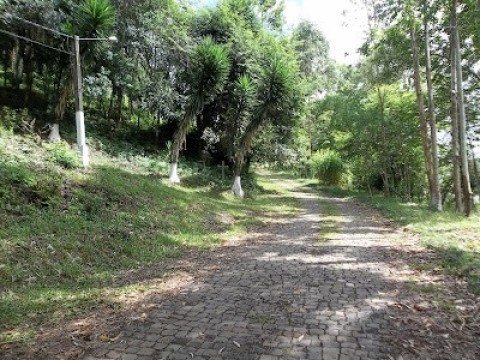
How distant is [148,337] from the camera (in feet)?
11.8

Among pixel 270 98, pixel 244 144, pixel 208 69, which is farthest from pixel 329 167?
pixel 208 69

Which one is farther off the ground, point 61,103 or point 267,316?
point 61,103

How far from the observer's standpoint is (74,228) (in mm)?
6902

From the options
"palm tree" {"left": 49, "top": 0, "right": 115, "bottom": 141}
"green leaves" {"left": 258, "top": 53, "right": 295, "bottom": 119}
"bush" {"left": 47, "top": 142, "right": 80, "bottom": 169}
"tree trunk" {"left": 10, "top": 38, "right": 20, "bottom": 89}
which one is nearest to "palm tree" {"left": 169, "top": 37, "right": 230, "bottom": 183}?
"green leaves" {"left": 258, "top": 53, "right": 295, "bottom": 119}

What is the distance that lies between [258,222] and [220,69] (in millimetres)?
6267

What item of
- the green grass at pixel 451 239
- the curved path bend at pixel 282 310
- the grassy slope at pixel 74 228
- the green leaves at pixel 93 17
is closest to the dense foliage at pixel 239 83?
the green leaves at pixel 93 17

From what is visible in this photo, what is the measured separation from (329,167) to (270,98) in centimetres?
1320

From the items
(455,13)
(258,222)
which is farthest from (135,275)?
(455,13)

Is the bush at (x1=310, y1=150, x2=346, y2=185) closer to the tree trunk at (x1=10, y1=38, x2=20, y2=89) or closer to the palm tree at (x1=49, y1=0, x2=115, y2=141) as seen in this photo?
the palm tree at (x1=49, y1=0, x2=115, y2=141)

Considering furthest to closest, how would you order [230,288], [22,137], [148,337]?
1. [22,137]
2. [230,288]
3. [148,337]

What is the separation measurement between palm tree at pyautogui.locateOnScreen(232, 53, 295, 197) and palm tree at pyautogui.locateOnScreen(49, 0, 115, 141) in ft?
22.9

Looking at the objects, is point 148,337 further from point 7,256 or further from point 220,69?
point 220,69

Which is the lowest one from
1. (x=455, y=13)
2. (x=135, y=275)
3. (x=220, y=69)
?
(x=135, y=275)

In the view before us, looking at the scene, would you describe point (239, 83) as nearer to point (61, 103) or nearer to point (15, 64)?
point (61, 103)
